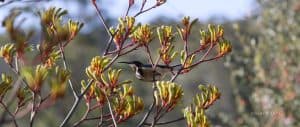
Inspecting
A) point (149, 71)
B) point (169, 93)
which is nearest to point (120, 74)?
point (149, 71)

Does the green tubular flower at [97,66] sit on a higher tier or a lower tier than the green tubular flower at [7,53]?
lower

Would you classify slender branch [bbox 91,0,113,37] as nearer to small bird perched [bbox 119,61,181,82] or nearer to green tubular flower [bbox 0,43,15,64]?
small bird perched [bbox 119,61,181,82]

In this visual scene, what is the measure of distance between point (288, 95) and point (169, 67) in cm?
448

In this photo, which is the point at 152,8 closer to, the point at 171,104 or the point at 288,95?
the point at 171,104

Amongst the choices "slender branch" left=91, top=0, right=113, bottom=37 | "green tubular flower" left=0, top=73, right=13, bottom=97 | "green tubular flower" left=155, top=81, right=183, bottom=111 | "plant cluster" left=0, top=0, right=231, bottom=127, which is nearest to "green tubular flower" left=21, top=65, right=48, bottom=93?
"plant cluster" left=0, top=0, right=231, bottom=127

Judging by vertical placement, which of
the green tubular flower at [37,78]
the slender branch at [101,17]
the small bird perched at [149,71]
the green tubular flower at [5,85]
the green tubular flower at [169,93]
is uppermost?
the slender branch at [101,17]

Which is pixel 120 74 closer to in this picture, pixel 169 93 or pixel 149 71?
pixel 149 71

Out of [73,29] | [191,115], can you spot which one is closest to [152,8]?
[73,29]

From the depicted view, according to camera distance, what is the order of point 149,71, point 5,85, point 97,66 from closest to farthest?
point 5,85 < point 97,66 < point 149,71

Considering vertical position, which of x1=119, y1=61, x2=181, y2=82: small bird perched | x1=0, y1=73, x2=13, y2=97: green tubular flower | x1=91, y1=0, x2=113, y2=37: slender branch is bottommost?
x1=119, y1=61, x2=181, y2=82: small bird perched

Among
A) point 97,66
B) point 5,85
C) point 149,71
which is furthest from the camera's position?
point 149,71

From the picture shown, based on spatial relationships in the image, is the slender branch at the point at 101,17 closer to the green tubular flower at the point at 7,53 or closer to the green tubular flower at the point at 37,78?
the green tubular flower at the point at 7,53

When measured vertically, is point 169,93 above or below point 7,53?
below

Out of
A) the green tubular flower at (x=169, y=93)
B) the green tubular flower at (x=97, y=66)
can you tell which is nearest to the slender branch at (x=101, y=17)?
the green tubular flower at (x=97, y=66)
